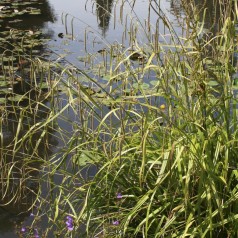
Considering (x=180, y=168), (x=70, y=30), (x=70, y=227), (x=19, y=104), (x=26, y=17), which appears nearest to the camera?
(x=180, y=168)

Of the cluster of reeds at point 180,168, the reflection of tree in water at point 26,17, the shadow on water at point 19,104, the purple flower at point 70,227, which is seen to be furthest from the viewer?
the reflection of tree in water at point 26,17

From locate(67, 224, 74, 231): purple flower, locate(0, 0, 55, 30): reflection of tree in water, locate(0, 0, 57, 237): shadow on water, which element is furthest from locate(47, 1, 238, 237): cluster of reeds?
locate(0, 0, 55, 30): reflection of tree in water

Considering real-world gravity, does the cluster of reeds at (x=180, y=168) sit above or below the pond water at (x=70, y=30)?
above

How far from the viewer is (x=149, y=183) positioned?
194 centimetres

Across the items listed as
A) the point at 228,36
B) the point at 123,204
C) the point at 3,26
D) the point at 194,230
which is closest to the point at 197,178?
the point at 194,230

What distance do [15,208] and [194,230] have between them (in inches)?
47.6

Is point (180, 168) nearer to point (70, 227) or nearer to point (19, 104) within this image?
point (70, 227)

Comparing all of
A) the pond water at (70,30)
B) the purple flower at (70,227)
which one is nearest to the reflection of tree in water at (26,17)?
the pond water at (70,30)

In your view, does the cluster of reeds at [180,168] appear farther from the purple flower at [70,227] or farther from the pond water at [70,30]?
the pond water at [70,30]

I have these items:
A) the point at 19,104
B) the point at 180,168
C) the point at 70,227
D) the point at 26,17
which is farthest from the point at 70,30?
the point at 180,168

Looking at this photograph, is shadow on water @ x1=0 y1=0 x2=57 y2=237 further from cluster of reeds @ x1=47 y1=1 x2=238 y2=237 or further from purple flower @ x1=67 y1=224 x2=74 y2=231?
cluster of reeds @ x1=47 y1=1 x2=238 y2=237

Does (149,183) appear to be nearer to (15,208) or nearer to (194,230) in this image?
(194,230)

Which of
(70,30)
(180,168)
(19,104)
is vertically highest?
(180,168)

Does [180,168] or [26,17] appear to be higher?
[180,168]
